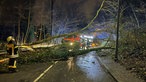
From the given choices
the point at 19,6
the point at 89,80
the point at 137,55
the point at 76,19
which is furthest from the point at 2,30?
the point at 89,80

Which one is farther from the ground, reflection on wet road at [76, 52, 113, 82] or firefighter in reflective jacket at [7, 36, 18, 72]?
firefighter in reflective jacket at [7, 36, 18, 72]

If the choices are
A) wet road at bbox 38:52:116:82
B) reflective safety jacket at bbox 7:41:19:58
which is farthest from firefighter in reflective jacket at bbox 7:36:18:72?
wet road at bbox 38:52:116:82

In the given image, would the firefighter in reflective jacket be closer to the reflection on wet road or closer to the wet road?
the wet road

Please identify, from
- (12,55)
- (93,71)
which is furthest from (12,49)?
(93,71)

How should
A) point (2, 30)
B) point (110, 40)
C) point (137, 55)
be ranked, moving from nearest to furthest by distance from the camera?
point (137, 55) → point (110, 40) → point (2, 30)

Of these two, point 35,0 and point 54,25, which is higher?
point 35,0

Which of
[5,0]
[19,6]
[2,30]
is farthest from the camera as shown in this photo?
[2,30]

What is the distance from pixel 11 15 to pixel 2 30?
294 inches

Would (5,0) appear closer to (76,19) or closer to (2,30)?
(2,30)

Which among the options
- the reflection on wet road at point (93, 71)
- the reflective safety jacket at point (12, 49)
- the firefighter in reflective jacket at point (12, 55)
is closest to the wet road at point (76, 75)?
the reflection on wet road at point (93, 71)

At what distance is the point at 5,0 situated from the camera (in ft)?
110

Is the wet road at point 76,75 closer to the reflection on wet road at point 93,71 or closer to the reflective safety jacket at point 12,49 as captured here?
the reflection on wet road at point 93,71

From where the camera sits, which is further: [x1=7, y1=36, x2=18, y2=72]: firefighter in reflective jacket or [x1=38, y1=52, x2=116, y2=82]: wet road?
[x1=7, y1=36, x2=18, y2=72]: firefighter in reflective jacket

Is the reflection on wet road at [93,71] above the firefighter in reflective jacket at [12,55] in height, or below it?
below
